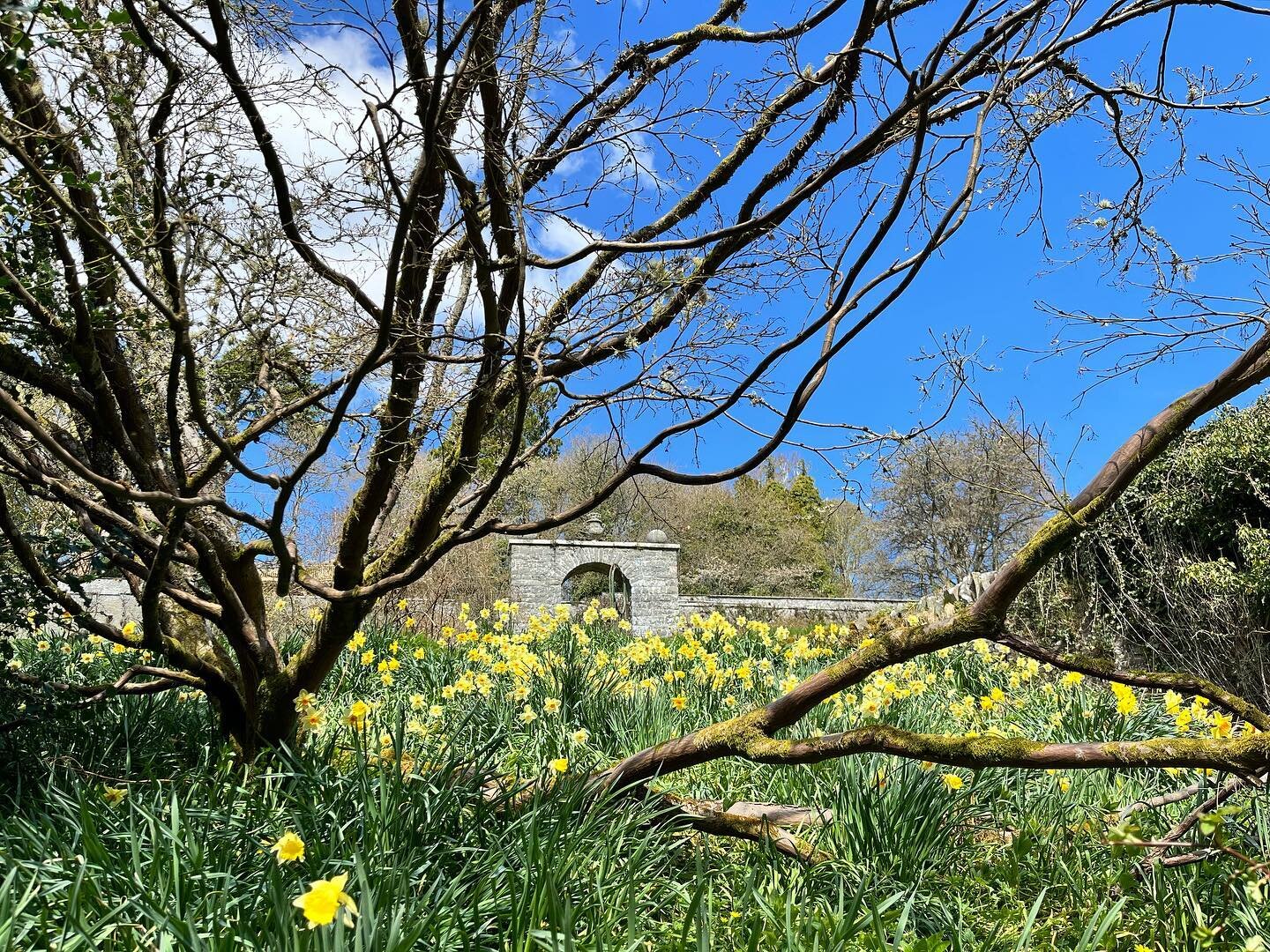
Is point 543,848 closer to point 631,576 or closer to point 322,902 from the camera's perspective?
point 322,902

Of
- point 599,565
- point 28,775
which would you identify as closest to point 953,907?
point 28,775

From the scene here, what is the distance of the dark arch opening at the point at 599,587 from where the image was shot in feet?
55.1

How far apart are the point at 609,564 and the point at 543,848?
14.2 m

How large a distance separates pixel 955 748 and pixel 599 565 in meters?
14.3

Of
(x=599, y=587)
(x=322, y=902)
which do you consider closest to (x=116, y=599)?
(x=322, y=902)

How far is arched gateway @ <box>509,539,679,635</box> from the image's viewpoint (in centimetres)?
1595

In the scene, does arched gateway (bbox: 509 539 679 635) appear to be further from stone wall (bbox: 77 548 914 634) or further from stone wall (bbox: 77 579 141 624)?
stone wall (bbox: 77 579 141 624)

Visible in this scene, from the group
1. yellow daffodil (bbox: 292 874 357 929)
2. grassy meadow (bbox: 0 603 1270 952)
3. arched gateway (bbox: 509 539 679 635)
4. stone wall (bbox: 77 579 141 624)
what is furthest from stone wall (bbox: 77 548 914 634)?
yellow daffodil (bbox: 292 874 357 929)

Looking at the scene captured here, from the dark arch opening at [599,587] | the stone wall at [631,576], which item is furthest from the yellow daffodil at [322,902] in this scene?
the stone wall at [631,576]

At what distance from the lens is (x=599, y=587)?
23547mm

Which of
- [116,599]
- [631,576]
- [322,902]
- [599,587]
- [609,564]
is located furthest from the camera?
[599,587]

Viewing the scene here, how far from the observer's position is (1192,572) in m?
7.15

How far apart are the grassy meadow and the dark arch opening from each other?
10.2m

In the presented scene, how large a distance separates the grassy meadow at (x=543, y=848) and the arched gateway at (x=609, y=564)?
11.1 m
